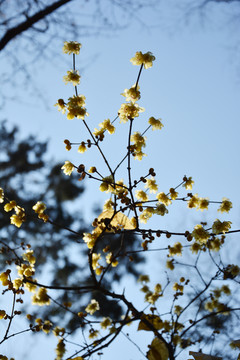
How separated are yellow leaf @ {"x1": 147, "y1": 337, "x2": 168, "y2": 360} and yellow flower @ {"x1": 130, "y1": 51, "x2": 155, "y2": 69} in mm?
2169

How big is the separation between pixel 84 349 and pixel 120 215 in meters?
1.19

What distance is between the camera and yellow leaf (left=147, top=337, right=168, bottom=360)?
2.08m

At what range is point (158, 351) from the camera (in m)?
2.12

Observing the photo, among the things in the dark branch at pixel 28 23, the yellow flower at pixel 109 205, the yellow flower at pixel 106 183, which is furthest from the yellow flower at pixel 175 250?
the dark branch at pixel 28 23

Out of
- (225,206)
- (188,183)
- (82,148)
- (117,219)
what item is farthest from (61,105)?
(225,206)

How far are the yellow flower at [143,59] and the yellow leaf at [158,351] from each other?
2.17 meters

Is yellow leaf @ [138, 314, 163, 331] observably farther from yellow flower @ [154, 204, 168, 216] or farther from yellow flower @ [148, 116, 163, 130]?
yellow flower @ [148, 116, 163, 130]

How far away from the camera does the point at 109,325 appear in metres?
2.76

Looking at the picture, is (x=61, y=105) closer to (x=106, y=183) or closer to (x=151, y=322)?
(x=106, y=183)

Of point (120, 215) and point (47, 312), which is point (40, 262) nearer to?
point (47, 312)

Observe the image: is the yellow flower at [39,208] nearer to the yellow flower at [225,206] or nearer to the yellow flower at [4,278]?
the yellow flower at [4,278]

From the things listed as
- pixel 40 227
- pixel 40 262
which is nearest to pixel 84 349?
pixel 40 262

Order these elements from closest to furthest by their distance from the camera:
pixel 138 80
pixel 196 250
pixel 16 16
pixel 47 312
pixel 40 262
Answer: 1. pixel 138 80
2. pixel 196 250
3. pixel 16 16
4. pixel 47 312
5. pixel 40 262

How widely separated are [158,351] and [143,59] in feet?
7.32
